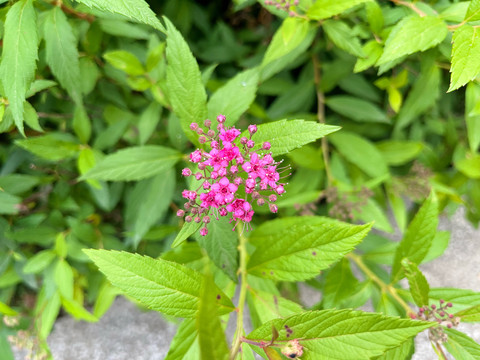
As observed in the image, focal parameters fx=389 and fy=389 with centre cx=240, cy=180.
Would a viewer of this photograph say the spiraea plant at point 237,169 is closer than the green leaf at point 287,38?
Yes

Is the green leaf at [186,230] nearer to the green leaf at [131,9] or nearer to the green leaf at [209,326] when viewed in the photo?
the green leaf at [209,326]

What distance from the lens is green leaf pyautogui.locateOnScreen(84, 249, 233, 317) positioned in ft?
2.77

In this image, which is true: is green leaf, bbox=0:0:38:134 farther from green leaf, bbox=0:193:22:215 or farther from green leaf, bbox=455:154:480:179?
green leaf, bbox=455:154:480:179

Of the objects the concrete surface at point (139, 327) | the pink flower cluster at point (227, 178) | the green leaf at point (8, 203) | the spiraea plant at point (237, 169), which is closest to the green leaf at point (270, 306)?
the spiraea plant at point (237, 169)

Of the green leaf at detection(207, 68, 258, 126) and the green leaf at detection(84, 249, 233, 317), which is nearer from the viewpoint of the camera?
the green leaf at detection(84, 249, 233, 317)

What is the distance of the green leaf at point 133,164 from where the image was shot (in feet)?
3.96

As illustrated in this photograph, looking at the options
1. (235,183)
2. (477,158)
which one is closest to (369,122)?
(477,158)

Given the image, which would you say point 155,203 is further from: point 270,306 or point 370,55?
point 370,55

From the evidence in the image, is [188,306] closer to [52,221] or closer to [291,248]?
[291,248]

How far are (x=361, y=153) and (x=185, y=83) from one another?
0.92m

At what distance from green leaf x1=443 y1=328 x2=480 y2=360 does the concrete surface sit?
26.4 inches

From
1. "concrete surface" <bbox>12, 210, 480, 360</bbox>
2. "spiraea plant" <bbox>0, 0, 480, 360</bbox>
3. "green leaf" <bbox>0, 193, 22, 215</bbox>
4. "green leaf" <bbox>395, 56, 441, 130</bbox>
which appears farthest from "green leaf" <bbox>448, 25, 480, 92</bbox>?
"green leaf" <bbox>0, 193, 22, 215</bbox>

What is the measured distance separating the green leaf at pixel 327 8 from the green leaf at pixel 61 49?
0.72 m

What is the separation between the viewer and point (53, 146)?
1385 millimetres
